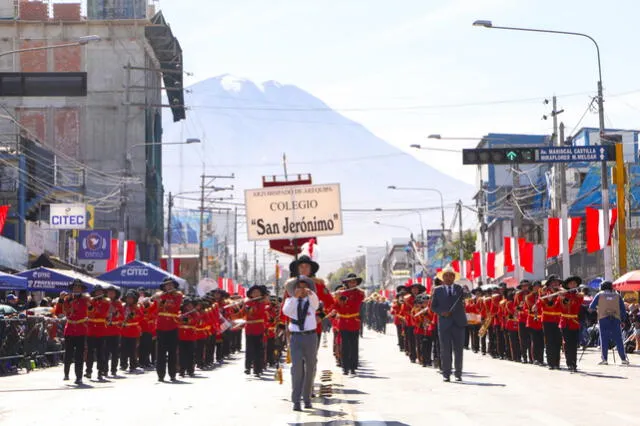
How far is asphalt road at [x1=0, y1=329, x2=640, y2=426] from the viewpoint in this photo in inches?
568

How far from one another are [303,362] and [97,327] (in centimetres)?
860

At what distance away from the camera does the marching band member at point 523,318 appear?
90.1ft

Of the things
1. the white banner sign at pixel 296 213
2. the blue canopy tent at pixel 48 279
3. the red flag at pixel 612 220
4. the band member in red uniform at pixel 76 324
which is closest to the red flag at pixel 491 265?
the red flag at pixel 612 220

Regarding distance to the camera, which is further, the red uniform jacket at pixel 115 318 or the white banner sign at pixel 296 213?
the red uniform jacket at pixel 115 318

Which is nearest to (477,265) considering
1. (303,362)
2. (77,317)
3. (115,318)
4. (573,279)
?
(573,279)

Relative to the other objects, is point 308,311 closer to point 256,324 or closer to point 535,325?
point 256,324

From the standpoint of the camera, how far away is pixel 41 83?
29141 mm

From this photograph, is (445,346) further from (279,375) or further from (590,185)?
(590,185)

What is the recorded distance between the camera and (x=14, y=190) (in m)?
55.8

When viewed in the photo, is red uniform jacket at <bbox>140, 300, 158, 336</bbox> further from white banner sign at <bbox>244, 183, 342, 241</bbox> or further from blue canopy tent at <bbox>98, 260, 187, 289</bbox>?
blue canopy tent at <bbox>98, 260, 187, 289</bbox>

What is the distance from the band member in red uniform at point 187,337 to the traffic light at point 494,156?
53.5 ft

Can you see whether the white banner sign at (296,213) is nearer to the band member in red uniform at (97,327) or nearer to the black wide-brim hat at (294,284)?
the band member in red uniform at (97,327)

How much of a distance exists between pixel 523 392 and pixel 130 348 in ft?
39.2

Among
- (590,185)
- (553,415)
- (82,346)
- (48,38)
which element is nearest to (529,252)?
(590,185)
